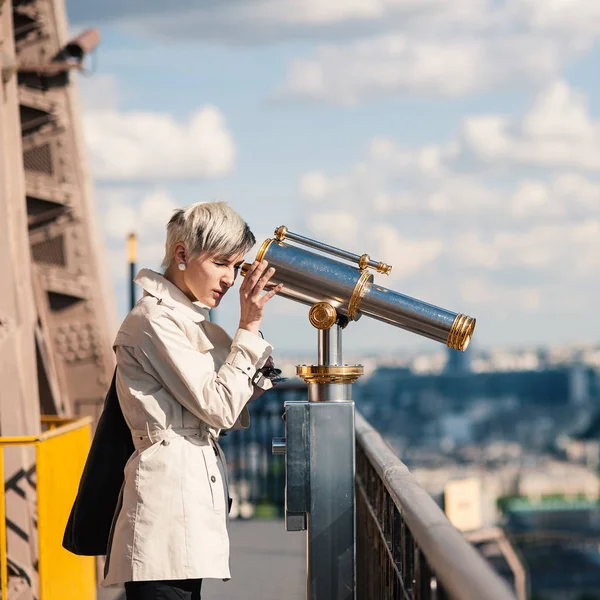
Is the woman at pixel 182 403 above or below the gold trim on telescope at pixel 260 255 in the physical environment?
below

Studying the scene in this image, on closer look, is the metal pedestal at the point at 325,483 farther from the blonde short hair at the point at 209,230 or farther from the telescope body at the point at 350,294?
the blonde short hair at the point at 209,230

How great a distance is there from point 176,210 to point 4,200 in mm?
2930

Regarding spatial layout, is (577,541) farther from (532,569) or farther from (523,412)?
(523,412)

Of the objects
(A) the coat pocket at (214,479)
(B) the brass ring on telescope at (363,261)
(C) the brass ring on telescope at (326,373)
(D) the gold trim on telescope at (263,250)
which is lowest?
(A) the coat pocket at (214,479)

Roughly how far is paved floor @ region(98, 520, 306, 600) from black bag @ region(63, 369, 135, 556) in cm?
379

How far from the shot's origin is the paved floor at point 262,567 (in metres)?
7.41

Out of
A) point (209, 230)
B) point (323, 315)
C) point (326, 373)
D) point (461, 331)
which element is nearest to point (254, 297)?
point (209, 230)

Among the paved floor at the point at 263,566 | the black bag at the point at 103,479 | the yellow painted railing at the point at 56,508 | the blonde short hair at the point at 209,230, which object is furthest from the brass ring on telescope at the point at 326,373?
the paved floor at the point at 263,566

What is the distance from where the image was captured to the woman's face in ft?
11.3

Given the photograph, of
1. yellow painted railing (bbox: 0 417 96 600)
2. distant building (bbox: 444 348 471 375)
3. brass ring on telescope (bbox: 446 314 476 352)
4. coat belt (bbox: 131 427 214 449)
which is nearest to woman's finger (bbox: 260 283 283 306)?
coat belt (bbox: 131 427 214 449)

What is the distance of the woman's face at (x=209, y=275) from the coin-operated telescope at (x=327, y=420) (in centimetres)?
28

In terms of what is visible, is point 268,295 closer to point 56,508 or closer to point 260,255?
point 260,255

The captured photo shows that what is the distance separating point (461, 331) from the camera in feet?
12.0

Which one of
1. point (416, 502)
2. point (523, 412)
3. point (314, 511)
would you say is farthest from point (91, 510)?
point (523, 412)
